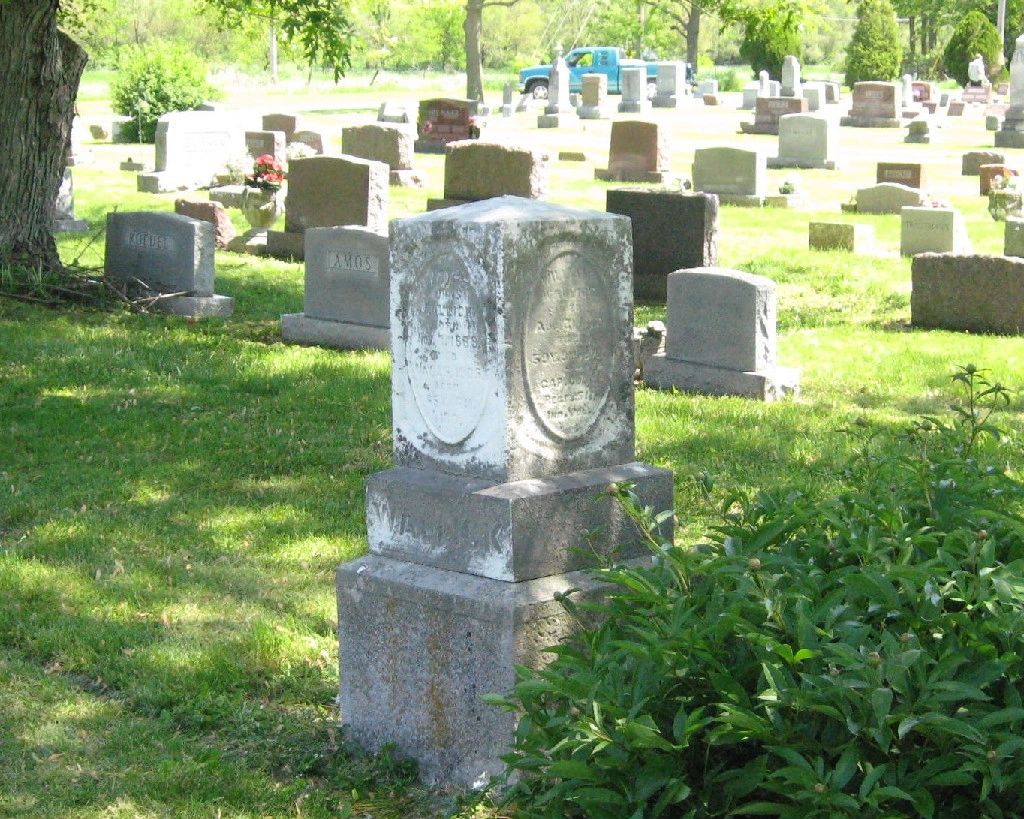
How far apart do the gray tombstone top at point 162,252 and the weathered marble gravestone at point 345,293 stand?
1.27 meters

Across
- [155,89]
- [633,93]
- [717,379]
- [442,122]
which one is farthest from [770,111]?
[717,379]

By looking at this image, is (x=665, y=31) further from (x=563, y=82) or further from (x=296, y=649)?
(x=296, y=649)

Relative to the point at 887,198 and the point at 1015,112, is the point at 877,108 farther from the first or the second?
the point at 887,198

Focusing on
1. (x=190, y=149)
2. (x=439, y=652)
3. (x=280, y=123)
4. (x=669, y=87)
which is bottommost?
(x=439, y=652)

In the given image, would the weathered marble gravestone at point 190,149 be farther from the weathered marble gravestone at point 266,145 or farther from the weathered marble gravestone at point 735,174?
the weathered marble gravestone at point 735,174

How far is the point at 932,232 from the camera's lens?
17359mm

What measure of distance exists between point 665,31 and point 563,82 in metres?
38.0

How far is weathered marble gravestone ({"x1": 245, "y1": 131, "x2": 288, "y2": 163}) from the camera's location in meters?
26.1

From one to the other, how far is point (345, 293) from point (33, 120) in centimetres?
354

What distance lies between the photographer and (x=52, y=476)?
25.2ft

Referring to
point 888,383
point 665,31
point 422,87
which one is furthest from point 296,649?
point 665,31

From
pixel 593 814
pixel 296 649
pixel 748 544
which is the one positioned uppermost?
pixel 748 544

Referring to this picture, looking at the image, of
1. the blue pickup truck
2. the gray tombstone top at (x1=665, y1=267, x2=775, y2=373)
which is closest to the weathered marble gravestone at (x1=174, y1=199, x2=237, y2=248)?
the gray tombstone top at (x1=665, y1=267, x2=775, y2=373)

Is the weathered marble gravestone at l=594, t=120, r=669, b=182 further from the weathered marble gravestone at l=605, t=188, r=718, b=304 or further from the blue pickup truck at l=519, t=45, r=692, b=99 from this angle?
the blue pickup truck at l=519, t=45, r=692, b=99
